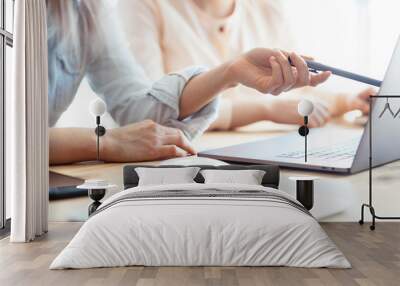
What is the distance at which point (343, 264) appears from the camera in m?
4.37

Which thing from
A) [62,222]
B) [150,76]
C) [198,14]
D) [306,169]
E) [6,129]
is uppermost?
[198,14]

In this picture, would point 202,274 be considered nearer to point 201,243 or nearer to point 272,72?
point 201,243

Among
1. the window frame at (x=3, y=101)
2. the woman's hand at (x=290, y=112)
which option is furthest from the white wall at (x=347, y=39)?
the window frame at (x=3, y=101)

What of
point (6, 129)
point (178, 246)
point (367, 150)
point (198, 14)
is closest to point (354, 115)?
point (367, 150)

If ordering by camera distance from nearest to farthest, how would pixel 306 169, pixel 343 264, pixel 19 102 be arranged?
pixel 343 264
pixel 19 102
pixel 306 169

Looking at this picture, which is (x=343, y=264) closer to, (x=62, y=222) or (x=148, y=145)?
(x=148, y=145)

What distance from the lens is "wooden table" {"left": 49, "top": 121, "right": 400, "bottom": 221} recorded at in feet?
23.6

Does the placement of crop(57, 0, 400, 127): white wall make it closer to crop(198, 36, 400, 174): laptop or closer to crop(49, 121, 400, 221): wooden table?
crop(198, 36, 400, 174): laptop

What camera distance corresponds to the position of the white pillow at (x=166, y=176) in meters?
6.53

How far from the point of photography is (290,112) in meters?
7.29

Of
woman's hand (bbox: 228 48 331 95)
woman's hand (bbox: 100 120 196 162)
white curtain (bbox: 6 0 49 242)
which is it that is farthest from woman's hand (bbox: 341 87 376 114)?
white curtain (bbox: 6 0 49 242)

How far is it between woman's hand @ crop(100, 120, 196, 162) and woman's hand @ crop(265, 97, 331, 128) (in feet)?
3.71

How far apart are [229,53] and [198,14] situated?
0.64 m

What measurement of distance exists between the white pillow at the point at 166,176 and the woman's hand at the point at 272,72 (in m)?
1.45
